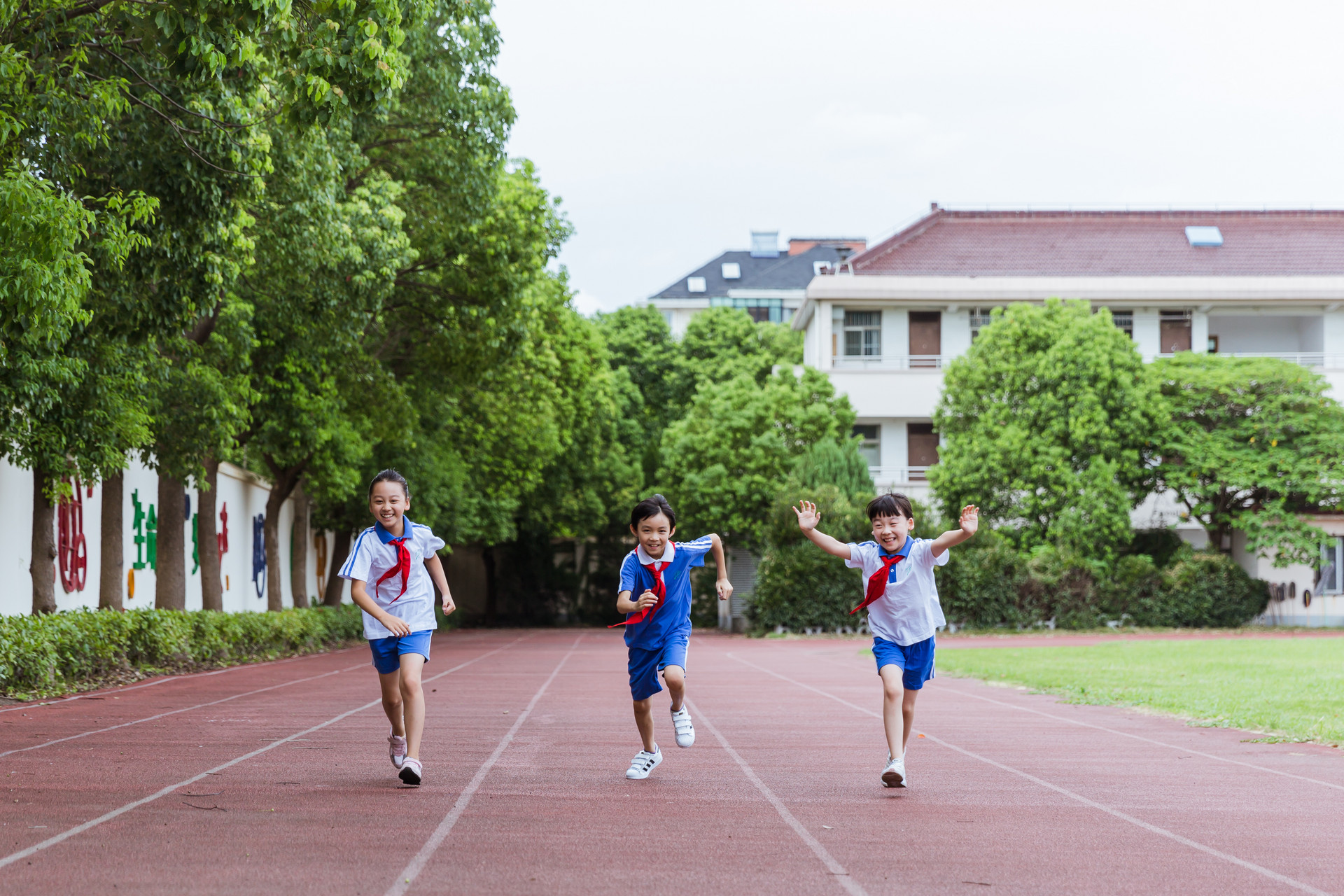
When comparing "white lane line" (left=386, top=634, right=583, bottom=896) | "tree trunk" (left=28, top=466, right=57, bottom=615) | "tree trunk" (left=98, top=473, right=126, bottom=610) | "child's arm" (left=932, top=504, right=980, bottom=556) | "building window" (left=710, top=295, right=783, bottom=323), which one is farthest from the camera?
"building window" (left=710, top=295, right=783, bottom=323)

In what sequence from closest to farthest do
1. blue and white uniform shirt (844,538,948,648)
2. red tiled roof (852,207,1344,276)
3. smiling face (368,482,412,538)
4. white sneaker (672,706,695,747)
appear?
smiling face (368,482,412,538)
blue and white uniform shirt (844,538,948,648)
white sneaker (672,706,695,747)
red tiled roof (852,207,1344,276)

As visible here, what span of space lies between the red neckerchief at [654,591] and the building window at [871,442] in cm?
3442

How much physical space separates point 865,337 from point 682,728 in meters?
35.1

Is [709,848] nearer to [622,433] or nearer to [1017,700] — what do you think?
[1017,700]

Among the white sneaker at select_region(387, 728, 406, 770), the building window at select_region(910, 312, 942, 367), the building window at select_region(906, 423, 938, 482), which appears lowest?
the white sneaker at select_region(387, 728, 406, 770)

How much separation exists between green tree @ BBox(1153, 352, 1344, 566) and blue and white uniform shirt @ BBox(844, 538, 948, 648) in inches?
1134

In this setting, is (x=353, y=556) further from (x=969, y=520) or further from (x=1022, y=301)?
(x=1022, y=301)

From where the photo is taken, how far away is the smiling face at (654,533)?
7.14m

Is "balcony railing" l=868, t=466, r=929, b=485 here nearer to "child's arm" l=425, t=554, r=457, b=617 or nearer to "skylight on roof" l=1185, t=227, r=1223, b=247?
"skylight on roof" l=1185, t=227, r=1223, b=247

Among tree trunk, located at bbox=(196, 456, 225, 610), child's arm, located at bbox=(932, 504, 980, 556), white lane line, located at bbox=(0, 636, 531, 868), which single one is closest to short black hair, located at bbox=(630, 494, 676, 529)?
child's arm, located at bbox=(932, 504, 980, 556)

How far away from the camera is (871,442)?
41594mm

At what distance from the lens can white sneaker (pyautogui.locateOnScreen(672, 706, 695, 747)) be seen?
24.2 feet

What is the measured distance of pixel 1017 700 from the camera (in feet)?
46.2

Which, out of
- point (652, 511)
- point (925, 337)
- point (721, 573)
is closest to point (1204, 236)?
point (925, 337)
